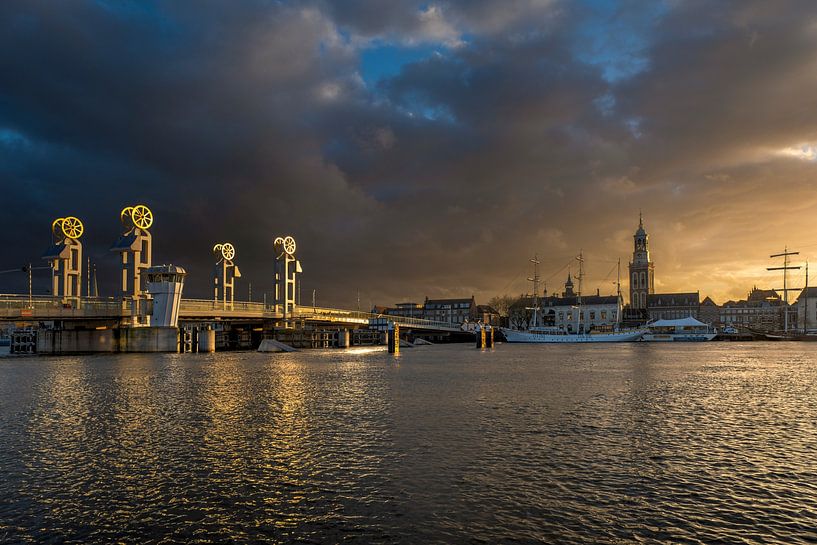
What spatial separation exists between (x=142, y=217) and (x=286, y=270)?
36.1 m

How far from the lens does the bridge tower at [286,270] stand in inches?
5148

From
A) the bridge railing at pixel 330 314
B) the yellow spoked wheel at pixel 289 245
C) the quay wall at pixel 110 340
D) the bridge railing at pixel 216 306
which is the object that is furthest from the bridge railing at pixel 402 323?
the quay wall at pixel 110 340

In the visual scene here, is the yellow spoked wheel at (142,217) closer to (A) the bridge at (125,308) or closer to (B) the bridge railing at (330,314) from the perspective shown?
(A) the bridge at (125,308)

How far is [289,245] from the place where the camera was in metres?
137

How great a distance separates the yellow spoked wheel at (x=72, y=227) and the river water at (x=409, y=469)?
80.4 m

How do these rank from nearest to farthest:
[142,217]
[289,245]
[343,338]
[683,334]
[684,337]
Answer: [142,217] < [289,245] < [343,338] < [684,337] < [683,334]

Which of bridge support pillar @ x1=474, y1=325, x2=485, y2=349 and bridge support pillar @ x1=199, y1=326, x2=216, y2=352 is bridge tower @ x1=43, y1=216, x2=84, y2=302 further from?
bridge support pillar @ x1=474, y1=325, x2=485, y2=349

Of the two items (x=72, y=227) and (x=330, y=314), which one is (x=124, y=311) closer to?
(x=72, y=227)

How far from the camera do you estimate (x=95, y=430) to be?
25188 mm

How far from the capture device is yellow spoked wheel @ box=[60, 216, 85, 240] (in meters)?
106

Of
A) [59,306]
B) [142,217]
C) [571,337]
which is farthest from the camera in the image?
[571,337]

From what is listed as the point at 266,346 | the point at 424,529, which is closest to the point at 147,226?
the point at 266,346

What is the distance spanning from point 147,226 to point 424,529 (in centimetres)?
10624

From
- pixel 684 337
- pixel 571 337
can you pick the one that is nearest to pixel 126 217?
pixel 571 337
